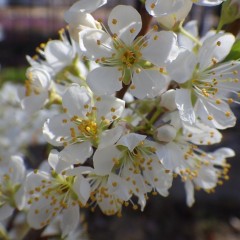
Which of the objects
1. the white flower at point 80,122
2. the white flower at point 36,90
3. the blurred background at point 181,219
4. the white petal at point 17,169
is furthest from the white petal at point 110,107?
the blurred background at point 181,219

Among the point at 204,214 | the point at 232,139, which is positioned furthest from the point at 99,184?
the point at 232,139

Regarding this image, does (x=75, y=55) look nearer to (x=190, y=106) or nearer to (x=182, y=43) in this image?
(x=182, y=43)

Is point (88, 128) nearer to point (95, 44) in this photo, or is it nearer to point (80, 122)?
point (80, 122)

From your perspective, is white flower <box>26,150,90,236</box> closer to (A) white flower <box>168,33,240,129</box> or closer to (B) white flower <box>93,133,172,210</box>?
(B) white flower <box>93,133,172,210</box>

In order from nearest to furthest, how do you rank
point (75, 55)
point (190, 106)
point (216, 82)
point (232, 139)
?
point (190, 106)
point (216, 82)
point (75, 55)
point (232, 139)

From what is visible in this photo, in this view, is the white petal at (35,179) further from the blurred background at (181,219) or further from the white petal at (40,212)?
the blurred background at (181,219)
